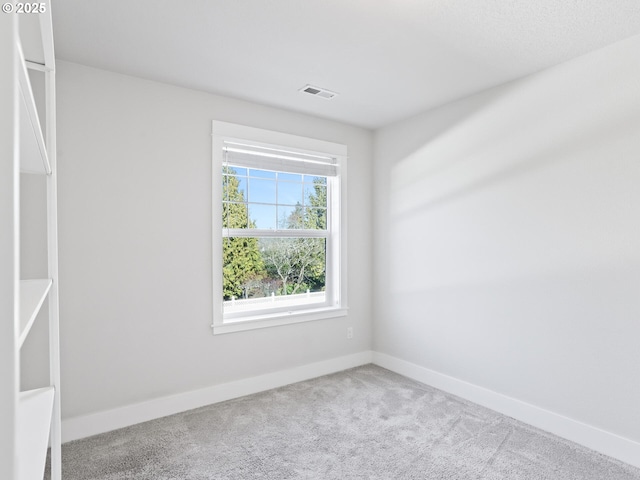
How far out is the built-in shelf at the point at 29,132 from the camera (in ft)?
2.75

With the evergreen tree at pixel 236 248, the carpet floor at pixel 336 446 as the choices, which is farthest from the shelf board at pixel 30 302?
the evergreen tree at pixel 236 248

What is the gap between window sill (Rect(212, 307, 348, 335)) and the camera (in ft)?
10.2

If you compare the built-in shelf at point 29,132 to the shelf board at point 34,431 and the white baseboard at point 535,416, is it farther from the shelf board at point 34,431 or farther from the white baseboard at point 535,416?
the white baseboard at point 535,416

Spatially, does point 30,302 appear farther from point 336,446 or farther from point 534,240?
point 534,240

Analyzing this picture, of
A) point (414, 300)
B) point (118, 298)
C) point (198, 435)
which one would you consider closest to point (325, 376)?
point (414, 300)

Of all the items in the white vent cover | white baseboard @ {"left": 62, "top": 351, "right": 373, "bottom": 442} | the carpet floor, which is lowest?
the carpet floor

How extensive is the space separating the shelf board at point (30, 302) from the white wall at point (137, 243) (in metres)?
1.09

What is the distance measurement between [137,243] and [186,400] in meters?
1.26

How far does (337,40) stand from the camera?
2240 mm

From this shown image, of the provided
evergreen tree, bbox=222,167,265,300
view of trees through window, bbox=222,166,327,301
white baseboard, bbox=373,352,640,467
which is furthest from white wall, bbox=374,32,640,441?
evergreen tree, bbox=222,167,265,300

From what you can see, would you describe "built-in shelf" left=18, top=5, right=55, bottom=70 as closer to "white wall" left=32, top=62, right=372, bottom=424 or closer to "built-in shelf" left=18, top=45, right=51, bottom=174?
"built-in shelf" left=18, top=45, right=51, bottom=174

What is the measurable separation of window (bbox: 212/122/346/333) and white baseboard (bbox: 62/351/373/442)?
1.53 feet

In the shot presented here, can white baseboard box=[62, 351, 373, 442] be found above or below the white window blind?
below

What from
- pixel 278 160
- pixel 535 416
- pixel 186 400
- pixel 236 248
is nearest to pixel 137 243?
pixel 236 248
